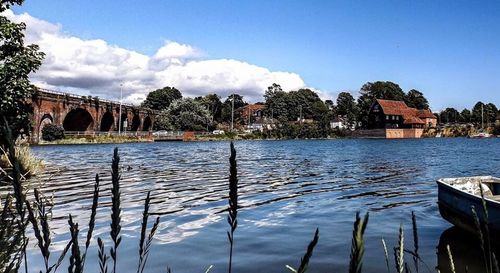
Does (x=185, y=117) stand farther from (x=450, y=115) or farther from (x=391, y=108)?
(x=450, y=115)

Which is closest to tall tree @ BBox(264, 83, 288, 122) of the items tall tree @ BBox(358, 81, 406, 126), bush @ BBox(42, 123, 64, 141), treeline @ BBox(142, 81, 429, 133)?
treeline @ BBox(142, 81, 429, 133)

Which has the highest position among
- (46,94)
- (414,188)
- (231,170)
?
(46,94)

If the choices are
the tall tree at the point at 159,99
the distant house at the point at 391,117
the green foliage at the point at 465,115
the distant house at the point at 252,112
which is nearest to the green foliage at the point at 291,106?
the distant house at the point at 252,112

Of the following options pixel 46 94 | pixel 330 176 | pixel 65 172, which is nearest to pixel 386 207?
pixel 330 176

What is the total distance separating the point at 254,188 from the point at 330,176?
6864 mm

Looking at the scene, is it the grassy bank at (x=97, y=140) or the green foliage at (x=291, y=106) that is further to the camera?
the green foliage at (x=291, y=106)

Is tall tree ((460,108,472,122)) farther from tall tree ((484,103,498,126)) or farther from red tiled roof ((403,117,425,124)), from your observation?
red tiled roof ((403,117,425,124))

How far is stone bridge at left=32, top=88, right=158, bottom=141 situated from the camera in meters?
67.3

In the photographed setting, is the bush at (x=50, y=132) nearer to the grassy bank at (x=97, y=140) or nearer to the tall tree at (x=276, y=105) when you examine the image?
the grassy bank at (x=97, y=140)

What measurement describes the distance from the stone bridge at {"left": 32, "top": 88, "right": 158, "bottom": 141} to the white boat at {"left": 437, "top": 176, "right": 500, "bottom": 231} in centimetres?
5018

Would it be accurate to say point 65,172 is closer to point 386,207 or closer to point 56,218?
point 56,218

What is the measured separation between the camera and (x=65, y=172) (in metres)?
23.4

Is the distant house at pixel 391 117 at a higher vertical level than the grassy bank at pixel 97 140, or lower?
higher

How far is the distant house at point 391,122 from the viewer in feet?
400
